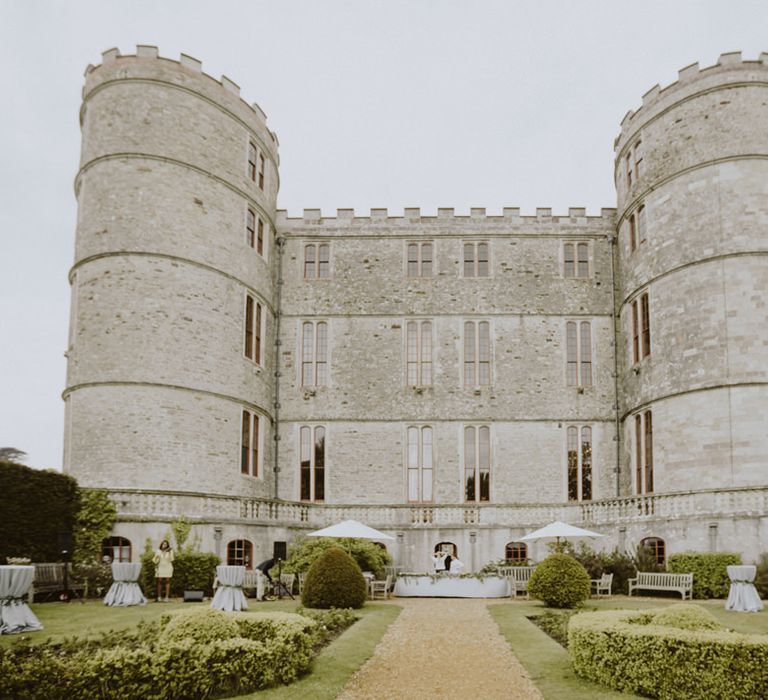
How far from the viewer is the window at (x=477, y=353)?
3284cm

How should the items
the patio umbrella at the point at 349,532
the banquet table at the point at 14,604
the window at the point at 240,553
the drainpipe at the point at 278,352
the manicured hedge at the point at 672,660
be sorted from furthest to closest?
the drainpipe at the point at 278,352 → the window at the point at 240,553 → the patio umbrella at the point at 349,532 → the banquet table at the point at 14,604 → the manicured hedge at the point at 672,660

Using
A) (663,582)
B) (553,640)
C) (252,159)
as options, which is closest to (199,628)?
(553,640)

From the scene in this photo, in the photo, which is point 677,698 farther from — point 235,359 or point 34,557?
point 235,359

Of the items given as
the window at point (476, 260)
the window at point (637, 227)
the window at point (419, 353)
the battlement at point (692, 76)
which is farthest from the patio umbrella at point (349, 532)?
the battlement at point (692, 76)

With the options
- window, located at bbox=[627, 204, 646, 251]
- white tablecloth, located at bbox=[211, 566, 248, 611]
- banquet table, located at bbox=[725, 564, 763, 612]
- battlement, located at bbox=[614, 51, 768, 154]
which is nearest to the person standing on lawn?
white tablecloth, located at bbox=[211, 566, 248, 611]

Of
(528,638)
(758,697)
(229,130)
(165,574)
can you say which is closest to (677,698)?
(758,697)

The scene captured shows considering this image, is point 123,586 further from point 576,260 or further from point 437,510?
point 576,260

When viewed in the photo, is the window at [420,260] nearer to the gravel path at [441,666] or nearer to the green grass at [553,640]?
the green grass at [553,640]

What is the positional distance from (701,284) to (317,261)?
14.2 meters

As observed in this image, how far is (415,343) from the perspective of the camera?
33219 mm

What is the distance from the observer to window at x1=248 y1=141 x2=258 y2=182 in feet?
103

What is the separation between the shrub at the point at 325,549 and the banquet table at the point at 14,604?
1072cm

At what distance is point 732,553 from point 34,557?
61.0 feet

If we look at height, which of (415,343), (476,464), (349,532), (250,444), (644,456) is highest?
(415,343)
